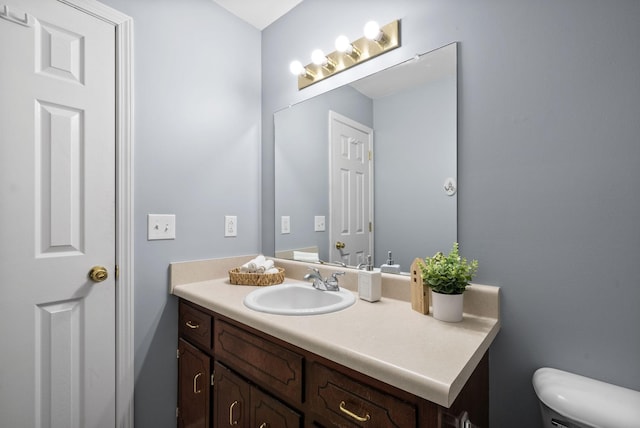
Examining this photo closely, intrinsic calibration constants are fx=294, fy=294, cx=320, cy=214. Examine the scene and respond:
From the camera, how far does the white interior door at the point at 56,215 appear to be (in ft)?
3.49

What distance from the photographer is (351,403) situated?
0.76m

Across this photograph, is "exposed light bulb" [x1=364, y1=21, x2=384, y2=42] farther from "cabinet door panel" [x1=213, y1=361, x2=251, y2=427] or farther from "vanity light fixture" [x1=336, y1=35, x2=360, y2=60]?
"cabinet door panel" [x1=213, y1=361, x2=251, y2=427]

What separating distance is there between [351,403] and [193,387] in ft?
3.10

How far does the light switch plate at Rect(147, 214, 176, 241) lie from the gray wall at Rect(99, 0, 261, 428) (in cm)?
3

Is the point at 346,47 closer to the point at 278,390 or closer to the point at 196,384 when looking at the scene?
the point at 278,390

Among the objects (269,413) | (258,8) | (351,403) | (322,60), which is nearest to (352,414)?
(351,403)

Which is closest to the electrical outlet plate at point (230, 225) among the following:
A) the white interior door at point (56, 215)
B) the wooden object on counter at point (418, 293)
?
the white interior door at point (56, 215)

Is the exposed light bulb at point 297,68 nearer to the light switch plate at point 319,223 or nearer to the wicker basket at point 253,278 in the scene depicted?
the light switch plate at point 319,223

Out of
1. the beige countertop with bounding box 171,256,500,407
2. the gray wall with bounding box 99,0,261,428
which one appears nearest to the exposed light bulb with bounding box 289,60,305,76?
the gray wall with bounding box 99,0,261,428

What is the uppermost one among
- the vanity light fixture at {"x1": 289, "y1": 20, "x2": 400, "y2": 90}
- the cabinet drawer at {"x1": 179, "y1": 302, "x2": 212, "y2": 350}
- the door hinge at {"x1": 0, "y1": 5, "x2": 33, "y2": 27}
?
the vanity light fixture at {"x1": 289, "y1": 20, "x2": 400, "y2": 90}

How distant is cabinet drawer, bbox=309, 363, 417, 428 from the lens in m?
0.68

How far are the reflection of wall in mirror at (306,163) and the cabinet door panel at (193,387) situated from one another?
0.70m

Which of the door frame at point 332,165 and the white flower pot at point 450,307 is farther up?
the door frame at point 332,165

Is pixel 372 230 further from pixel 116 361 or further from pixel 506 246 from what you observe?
pixel 116 361
